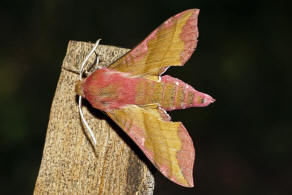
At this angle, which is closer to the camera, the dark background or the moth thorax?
the moth thorax

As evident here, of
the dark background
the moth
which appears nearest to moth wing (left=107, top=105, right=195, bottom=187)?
the moth

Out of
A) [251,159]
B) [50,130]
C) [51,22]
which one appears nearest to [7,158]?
[51,22]

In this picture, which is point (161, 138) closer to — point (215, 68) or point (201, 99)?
point (201, 99)

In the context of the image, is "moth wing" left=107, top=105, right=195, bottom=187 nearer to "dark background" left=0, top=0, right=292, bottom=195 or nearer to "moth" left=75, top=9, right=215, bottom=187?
"moth" left=75, top=9, right=215, bottom=187

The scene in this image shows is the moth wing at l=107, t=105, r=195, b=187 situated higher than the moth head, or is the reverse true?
the moth head

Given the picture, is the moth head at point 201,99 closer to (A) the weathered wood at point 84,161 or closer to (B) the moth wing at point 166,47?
(B) the moth wing at point 166,47

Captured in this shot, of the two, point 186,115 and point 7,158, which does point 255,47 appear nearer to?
point 186,115
